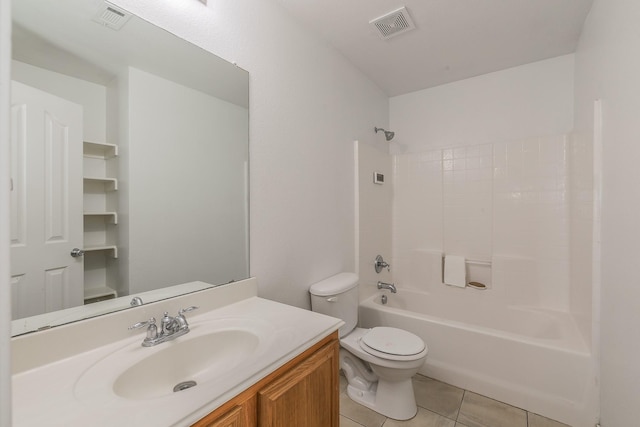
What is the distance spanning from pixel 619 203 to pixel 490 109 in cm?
151

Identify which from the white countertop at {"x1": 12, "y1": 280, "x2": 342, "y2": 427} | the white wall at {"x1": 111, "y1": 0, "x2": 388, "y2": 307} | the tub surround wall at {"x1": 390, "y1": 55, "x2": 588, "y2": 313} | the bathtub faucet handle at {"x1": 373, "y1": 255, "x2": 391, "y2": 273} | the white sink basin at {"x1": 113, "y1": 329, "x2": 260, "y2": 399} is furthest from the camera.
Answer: the bathtub faucet handle at {"x1": 373, "y1": 255, "x2": 391, "y2": 273}

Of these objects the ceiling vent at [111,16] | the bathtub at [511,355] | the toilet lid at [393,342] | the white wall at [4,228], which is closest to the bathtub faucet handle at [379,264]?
the bathtub at [511,355]

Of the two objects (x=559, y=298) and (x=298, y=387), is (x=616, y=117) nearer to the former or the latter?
(x=559, y=298)

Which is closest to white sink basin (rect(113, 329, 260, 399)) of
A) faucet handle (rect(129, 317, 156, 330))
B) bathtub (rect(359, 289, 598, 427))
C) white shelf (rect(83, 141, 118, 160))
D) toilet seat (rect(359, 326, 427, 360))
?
faucet handle (rect(129, 317, 156, 330))

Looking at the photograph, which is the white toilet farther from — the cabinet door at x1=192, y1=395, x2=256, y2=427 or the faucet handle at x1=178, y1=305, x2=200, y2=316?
the cabinet door at x1=192, y1=395, x2=256, y2=427

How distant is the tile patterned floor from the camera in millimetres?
1634

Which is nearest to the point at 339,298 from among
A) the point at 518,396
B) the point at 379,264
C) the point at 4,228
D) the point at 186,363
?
the point at 379,264

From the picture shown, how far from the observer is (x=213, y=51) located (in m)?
1.31

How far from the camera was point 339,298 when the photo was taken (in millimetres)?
1868

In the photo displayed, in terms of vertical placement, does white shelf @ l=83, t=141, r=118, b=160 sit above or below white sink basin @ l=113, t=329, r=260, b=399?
above

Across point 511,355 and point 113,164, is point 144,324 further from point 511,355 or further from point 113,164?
point 511,355

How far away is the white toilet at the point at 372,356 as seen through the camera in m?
1.64

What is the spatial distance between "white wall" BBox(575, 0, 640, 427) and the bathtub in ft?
0.49

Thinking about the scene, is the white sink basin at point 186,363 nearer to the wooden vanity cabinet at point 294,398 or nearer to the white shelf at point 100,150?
the wooden vanity cabinet at point 294,398
